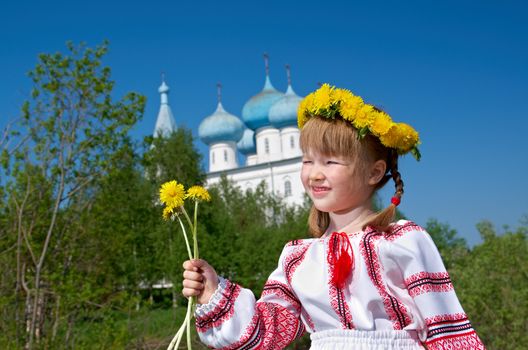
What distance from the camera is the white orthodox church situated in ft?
117

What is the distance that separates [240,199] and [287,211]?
203 cm

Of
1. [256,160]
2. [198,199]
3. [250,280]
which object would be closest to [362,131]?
[198,199]

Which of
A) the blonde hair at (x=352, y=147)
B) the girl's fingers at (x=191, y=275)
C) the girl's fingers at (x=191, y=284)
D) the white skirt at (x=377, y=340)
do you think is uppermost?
the blonde hair at (x=352, y=147)

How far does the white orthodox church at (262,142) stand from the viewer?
35.6 m

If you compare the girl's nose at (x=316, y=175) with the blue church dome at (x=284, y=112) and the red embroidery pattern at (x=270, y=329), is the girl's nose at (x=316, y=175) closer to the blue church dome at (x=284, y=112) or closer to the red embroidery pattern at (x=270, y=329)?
the red embroidery pattern at (x=270, y=329)

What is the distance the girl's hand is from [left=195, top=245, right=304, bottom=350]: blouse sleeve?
0.02 meters

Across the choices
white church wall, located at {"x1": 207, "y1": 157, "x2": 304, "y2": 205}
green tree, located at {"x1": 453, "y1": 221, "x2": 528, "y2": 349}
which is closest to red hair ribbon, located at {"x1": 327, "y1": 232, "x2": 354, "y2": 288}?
green tree, located at {"x1": 453, "y1": 221, "x2": 528, "y2": 349}

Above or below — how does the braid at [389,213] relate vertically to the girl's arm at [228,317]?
above

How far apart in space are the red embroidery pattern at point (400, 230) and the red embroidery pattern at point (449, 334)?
0.85 ft

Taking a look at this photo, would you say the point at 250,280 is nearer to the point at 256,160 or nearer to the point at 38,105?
the point at 38,105

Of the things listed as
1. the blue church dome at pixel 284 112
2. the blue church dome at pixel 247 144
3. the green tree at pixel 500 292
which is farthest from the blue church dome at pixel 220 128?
the green tree at pixel 500 292

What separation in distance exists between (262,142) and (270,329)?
3491 centimetres

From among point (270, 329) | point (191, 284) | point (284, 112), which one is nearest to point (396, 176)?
point (270, 329)

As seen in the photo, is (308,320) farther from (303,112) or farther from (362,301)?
(303,112)
